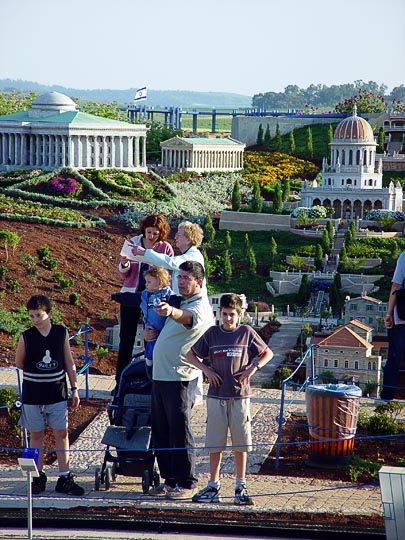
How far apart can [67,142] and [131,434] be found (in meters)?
50.3

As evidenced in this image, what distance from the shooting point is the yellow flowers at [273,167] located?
2677 inches

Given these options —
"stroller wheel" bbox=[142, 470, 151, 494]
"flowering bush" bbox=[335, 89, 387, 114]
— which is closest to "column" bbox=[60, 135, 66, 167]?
"flowering bush" bbox=[335, 89, 387, 114]

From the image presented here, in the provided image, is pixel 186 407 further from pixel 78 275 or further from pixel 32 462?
pixel 78 275

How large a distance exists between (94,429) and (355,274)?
33987 millimetres

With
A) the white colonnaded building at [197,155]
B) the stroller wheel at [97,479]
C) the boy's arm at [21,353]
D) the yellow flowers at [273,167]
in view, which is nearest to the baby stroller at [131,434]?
the stroller wheel at [97,479]

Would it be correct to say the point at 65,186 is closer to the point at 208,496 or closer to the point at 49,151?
the point at 49,151

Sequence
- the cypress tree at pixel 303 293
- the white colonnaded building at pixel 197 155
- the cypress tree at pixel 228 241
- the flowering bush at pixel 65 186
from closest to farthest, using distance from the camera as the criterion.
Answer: the cypress tree at pixel 303 293 < the cypress tree at pixel 228 241 < the flowering bush at pixel 65 186 < the white colonnaded building at pixel 197 155

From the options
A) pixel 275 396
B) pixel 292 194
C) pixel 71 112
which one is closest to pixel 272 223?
pixel 292 194

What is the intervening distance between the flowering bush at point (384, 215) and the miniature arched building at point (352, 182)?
3.91 meters

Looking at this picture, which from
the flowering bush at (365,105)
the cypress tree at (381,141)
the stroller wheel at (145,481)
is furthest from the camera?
the flowering bush at (365,105)

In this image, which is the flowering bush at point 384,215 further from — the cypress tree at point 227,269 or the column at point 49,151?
the column at point 49,151

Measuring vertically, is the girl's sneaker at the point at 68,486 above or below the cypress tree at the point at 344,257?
above

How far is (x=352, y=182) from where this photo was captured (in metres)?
64.8

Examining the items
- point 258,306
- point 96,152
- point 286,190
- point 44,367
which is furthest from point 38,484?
point 96,152
